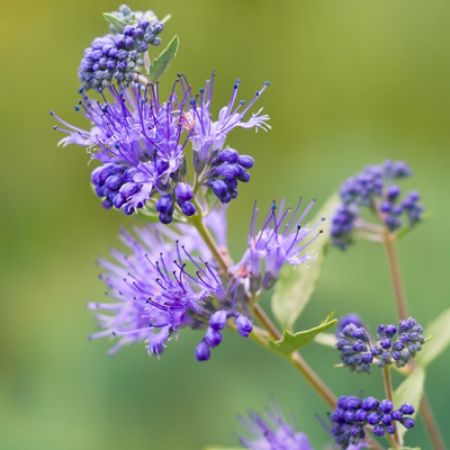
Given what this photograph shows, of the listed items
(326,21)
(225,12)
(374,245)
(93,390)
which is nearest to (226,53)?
(225,12)

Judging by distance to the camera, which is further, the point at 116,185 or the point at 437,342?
the point at 437,342

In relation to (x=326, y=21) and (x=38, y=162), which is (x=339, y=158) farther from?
(x=38, y=162)

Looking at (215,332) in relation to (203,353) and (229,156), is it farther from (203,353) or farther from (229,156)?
(229,156)

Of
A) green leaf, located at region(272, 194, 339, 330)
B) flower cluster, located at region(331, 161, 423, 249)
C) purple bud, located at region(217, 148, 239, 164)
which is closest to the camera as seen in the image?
purple bud, located at region(217, 148, 239, 164)

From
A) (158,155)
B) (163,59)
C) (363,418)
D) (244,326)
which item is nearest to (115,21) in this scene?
(163,59)

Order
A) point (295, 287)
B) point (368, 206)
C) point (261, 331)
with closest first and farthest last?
point (261, 331), point (295, 287), point (368, 206)

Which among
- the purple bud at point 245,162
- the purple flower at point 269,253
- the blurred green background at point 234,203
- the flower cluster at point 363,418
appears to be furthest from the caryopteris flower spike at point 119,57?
the blurred green background at point 234,203

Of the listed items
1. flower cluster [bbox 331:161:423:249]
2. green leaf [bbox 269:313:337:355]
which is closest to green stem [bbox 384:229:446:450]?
flower cluster [bbox 331:161:423:249]

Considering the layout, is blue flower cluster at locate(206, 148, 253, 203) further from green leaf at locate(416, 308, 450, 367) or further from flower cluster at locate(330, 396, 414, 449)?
green leaf at locate(416, 308, 450, 367)
